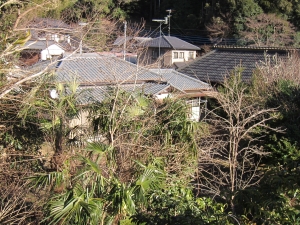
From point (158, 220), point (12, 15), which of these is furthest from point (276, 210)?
point (12, 15)

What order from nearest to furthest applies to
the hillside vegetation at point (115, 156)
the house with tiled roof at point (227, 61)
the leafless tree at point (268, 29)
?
the hillside vegetation at point (115, 156)
the house with tiled roof at point (227, 61)
the leafless tree at point (268, 29)

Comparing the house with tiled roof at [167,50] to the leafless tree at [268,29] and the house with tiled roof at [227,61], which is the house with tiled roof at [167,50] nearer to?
the house with tiled roof at [227,61]

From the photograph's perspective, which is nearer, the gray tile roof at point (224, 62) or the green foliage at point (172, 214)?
the green foliage at point (172, 214)

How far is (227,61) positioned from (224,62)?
6.4 inches

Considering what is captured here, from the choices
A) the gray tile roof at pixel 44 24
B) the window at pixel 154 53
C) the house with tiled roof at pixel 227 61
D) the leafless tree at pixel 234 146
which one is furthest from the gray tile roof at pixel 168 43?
the gray tile roof at pixel 44 24

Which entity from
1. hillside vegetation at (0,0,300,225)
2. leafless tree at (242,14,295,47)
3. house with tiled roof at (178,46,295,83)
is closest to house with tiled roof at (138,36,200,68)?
house with tiled roof at (178,46,295,83)

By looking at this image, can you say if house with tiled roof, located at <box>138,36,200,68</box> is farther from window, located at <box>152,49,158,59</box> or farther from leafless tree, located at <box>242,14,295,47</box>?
leafless tree, located at <box>242,14,295,47</box>

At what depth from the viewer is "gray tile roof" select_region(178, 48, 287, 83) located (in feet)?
55.4

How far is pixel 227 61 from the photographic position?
59.0 ft

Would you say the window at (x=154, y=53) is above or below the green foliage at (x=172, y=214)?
below

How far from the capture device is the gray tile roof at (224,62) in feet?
55.4

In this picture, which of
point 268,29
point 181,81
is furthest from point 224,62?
point 268,29

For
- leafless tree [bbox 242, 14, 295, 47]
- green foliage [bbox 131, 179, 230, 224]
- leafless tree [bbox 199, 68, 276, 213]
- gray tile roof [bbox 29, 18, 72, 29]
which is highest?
gray tile roof [bbox 29, 18, 72, 29]

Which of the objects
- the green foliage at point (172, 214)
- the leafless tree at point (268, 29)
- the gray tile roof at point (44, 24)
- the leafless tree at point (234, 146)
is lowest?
the leafless tree at point (234, 146)
